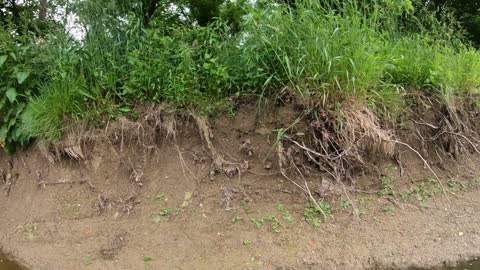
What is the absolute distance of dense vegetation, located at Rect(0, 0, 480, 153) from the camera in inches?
142

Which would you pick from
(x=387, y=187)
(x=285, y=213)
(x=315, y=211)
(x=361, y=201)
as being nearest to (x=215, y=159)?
(x=285, y=213)

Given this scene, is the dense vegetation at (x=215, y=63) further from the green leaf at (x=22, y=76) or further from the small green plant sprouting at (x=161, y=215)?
the small green plant sprouting at (x=161, y=215)

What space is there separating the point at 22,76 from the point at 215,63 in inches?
76.2

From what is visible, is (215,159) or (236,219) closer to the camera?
(236,219)

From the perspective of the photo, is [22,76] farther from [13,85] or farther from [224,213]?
[224,213]

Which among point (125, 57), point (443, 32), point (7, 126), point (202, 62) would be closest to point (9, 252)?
point (7, 126)

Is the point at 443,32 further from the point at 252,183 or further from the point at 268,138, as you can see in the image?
the point at 252,183

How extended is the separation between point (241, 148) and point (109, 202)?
1.30 m

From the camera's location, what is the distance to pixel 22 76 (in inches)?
164

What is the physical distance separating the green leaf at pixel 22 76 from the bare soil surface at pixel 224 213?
2.50 feet

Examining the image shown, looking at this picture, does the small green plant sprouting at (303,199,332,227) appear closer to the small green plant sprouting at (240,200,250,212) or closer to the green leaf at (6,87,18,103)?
the small green plant sprouting at (240,200,250,212)

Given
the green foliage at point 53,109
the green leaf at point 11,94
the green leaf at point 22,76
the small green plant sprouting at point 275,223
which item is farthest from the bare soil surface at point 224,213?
the green leaf at point 22,76

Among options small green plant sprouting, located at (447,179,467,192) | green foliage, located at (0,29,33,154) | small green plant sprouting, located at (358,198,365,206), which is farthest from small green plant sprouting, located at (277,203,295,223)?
green foliage, located at (0,29,33,154)

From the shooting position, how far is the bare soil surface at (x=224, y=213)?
327 centimetres
